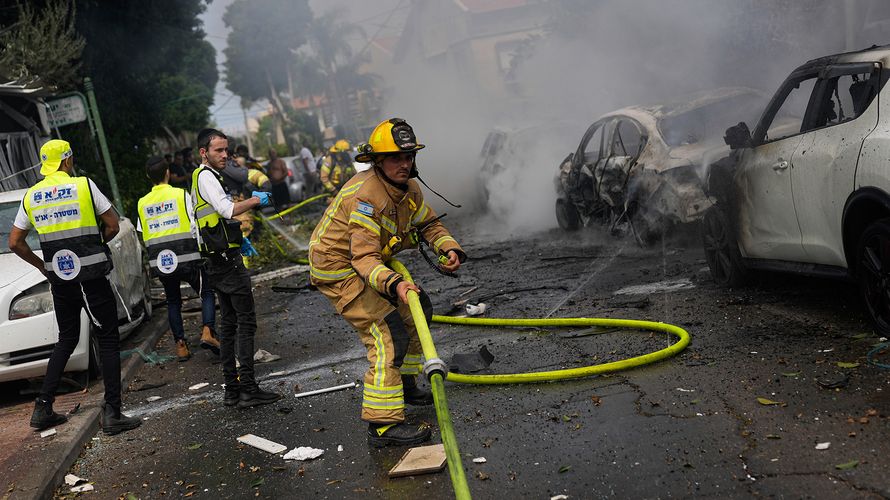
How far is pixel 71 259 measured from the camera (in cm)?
614

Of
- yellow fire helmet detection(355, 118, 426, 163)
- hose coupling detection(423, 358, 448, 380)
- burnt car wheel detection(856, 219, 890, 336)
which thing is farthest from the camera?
burnt car wheel detection(856, 219, 890, 336)

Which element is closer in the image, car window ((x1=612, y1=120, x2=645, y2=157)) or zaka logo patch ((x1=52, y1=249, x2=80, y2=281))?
zaka logo patch ((x1=52, y1=249, x2=80, y2=281))

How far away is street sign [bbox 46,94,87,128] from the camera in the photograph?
14562 mm

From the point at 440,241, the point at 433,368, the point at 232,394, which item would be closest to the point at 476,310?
the point at 232,394

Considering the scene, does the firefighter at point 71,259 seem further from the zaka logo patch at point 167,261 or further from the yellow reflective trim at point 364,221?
the yellow reflective trim at point 364,221

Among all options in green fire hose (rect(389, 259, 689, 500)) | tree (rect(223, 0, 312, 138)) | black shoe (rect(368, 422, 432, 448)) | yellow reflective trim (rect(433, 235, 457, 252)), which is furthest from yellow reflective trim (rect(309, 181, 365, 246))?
tree (rect(223, 0, 312, 138))

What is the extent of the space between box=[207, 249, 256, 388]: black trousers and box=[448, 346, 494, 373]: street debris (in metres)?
1.44

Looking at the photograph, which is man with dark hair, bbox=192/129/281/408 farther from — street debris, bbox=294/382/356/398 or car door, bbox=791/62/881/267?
car door, bbox=791/62/881/267

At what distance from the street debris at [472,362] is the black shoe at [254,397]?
1.28 m

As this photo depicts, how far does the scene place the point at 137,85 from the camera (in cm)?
2317

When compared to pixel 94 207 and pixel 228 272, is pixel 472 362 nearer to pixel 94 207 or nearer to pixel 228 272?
pixel 228 272

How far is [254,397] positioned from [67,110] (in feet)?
32.3

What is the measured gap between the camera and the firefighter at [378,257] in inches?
197

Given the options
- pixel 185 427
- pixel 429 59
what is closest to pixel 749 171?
pixel 185 427
